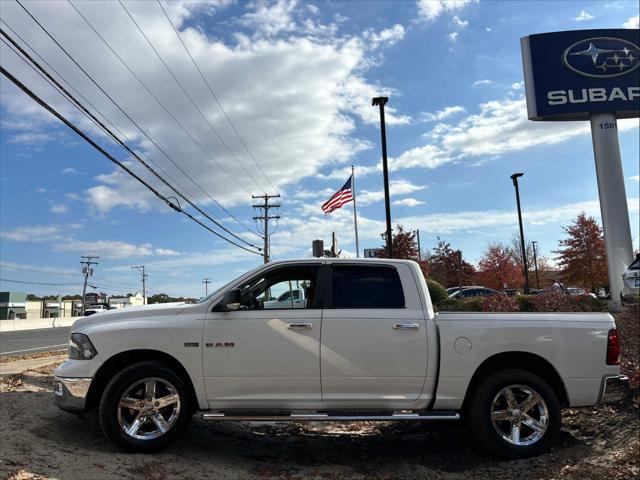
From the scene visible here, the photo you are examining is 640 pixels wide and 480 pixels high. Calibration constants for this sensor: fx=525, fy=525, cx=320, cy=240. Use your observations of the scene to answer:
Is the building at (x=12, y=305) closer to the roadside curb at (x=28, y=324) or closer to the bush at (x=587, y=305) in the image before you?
the roadside curb at (x=28, y=324)

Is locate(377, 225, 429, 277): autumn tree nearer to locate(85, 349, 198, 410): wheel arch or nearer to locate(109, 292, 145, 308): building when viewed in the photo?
locate(85, 349, 198, 410): wheel arch

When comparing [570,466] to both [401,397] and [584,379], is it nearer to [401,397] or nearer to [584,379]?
[584,379]

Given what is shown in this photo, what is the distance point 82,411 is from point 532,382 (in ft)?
14.2

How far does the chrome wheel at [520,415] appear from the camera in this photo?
16.6 ft

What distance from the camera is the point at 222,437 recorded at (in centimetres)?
611

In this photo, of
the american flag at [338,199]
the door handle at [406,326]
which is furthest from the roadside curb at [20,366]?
the american flag at [338,199]

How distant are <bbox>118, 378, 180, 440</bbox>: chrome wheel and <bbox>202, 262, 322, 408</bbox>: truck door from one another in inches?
14.7

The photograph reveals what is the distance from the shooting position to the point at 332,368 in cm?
499

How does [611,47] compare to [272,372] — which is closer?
[272,372]

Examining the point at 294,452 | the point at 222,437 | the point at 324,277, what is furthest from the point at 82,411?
the point at 324,277

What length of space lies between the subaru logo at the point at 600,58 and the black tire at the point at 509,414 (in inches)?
670

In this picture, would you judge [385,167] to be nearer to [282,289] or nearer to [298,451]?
[282,289]

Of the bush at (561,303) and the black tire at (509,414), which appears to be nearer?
the black tire at (509,414)

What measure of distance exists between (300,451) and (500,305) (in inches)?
341
